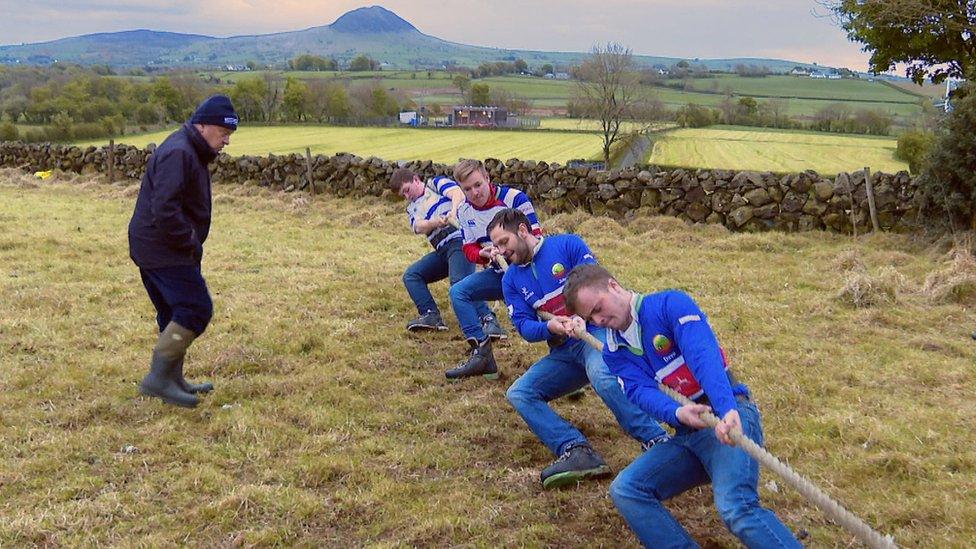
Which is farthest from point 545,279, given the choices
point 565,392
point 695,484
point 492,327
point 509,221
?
point 492,327

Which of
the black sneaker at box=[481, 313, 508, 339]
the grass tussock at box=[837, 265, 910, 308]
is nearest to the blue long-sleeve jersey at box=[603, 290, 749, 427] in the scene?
the black sneaker at box=[481, 313, 508, 339]

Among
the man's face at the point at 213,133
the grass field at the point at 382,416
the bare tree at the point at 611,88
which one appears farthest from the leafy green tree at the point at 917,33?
the bare tree at the point at 611,88

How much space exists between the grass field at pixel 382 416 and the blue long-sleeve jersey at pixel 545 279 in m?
0.87

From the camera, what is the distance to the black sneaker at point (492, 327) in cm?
695

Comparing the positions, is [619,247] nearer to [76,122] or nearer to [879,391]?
[879,391]

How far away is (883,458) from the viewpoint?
15.0 ft

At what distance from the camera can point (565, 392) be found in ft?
16.0

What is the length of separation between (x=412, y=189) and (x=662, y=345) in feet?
14.2

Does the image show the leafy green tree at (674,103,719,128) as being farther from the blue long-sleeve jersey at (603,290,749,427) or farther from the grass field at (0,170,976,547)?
the blue long-sleeve jersey at (603,290,749,427)

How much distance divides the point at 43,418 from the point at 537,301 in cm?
361

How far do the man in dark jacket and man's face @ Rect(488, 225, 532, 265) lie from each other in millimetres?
2051

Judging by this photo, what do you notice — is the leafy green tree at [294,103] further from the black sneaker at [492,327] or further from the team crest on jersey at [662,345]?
the team crest on jersey at [662,345]

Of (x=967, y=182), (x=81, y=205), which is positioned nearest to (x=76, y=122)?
(x=81, y=205)

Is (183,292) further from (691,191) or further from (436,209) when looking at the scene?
(691,191)
